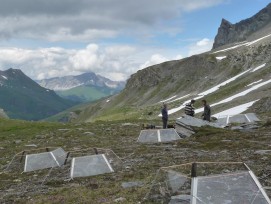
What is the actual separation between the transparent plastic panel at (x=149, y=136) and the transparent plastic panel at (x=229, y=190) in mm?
21205

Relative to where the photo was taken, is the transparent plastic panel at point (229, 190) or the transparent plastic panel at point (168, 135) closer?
the transparent plastic panel at point (229, 190)

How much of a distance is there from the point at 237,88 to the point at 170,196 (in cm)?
11642

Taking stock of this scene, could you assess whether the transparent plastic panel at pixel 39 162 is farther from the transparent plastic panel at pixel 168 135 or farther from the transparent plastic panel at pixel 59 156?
the transparent plastic panel at pixel 168 135

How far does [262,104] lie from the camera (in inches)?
3221

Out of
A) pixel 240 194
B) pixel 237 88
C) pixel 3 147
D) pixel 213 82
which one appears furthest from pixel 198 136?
pixel 213 82

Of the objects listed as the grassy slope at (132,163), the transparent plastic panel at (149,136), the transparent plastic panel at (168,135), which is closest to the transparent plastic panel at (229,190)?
the grassy slope at (132,163)

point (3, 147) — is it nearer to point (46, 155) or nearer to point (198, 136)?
point (46, 155)

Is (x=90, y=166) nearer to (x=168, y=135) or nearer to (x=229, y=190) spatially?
(x=229, y=190)

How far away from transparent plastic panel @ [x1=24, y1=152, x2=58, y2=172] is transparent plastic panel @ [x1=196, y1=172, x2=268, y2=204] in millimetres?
14611

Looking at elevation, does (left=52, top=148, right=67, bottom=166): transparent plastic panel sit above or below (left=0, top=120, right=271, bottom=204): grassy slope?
above

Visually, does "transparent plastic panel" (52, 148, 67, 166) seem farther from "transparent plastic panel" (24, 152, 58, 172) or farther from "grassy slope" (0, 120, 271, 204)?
"grassy slope" (0, 120, 271, 204)

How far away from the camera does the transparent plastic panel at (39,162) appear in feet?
91.2

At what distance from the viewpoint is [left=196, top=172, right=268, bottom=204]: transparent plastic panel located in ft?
46.9

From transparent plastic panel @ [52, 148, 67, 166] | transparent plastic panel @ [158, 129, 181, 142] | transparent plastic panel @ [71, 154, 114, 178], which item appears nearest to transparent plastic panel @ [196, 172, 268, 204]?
transparent plastic panel @ [71, 154, 114, 178]
